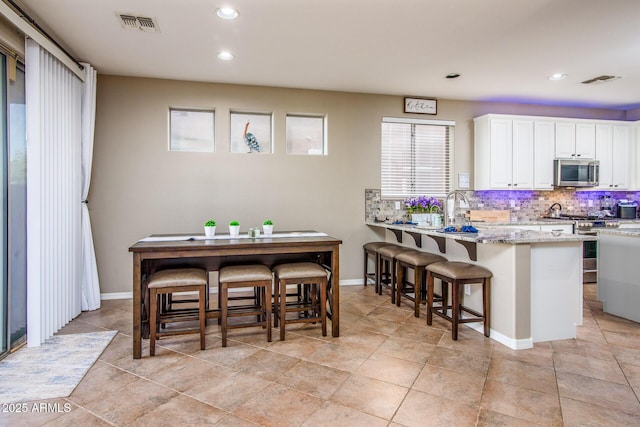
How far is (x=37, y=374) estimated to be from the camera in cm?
243

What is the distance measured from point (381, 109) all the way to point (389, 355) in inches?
138

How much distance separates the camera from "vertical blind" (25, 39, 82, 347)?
289 centimetres

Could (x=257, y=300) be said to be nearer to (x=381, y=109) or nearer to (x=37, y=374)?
(x=37, y=374)

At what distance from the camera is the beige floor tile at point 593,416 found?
1.86m

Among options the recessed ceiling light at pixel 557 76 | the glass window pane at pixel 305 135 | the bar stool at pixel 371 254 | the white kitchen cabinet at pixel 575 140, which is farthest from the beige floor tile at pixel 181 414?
the white kitchen cabinet at pixel 575 140

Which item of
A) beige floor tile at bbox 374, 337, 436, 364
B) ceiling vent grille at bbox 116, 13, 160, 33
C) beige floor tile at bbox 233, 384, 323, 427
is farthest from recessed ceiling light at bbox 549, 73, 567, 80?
beige floor tile at bbox 233, 384, 323, 427

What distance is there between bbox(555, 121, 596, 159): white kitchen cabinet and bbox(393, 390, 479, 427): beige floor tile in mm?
4709

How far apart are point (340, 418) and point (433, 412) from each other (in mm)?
510

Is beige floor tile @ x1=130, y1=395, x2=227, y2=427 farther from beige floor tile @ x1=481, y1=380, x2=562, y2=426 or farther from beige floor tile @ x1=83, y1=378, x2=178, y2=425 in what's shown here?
beige floor tile @ x1=481, y1=380, x2=562, y2=426

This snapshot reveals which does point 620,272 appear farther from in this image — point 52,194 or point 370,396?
point 52,194

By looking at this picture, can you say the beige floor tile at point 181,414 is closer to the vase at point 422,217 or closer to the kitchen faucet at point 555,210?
the vase at point 422,217

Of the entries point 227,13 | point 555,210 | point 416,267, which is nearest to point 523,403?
point 416,267

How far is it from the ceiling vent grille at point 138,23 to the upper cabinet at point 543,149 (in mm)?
4322

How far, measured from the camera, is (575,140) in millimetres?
5398
